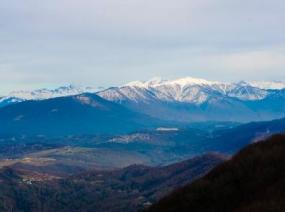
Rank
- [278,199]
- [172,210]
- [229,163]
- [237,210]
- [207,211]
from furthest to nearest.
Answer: [229,163], [172,210], [207,211], [237,210], [278,199]

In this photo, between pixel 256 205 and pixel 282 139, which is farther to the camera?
pixel 282 139

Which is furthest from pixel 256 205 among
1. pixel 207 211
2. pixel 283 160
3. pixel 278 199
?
pixel 283 160

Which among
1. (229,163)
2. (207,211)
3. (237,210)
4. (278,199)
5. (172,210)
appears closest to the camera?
(278,199)

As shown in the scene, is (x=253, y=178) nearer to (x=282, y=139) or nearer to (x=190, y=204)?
(x=190, y=204)

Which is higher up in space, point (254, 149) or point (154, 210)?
point (254, 149)

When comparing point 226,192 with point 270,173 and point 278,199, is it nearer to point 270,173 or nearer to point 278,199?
point 270,173

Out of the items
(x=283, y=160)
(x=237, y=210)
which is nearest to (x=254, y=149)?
(x=283, y=160)
